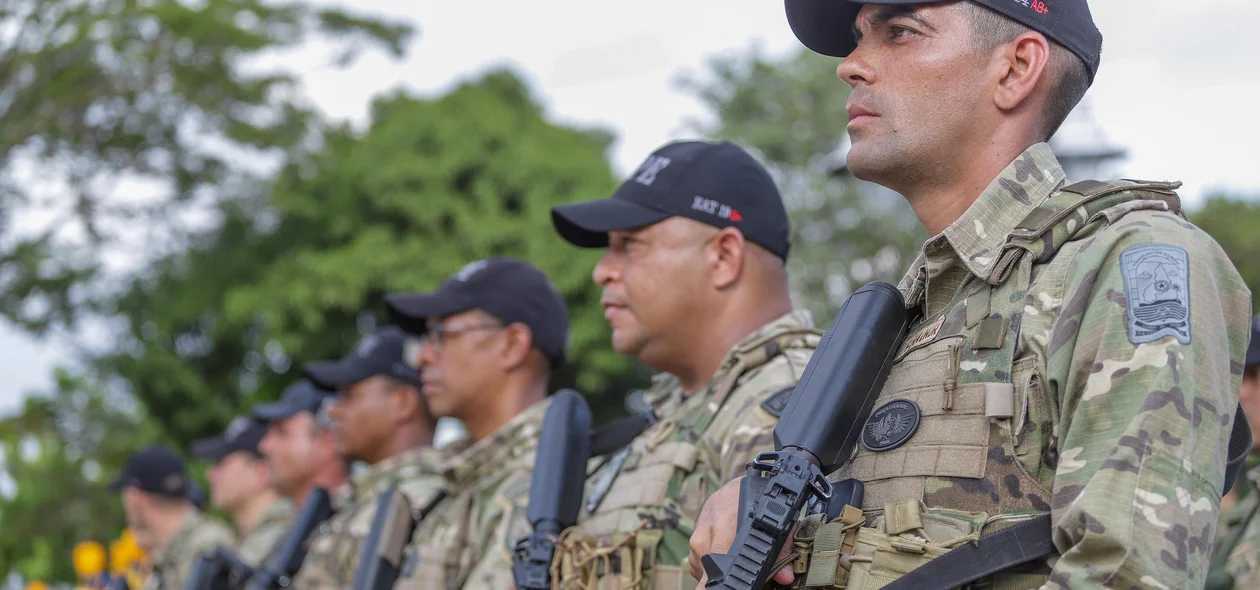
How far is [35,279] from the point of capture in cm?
1430

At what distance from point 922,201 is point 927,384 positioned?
489mm

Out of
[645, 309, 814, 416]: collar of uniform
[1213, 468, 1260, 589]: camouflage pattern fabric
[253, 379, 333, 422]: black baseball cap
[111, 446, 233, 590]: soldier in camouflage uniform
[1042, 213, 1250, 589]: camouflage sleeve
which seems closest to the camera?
[1042, 213, 1250, 589]: camouflage sleeve

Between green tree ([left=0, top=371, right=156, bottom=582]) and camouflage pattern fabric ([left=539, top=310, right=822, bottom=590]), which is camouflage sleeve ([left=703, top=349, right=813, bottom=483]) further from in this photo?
green tree ([left=0, top=371, right=156, bottom=582])

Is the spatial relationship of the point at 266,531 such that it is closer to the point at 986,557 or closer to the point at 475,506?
the point at 475,506

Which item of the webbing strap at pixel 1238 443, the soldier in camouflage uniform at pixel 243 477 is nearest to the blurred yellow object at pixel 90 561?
the soldier in camouflage uniform at pixel 243 477

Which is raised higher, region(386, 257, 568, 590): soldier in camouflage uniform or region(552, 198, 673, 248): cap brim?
region(552, 198, 673, 248): cap brim

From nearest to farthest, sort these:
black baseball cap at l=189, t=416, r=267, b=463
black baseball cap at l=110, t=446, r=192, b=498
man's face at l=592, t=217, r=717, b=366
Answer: man's face at l=592, t=217, r=717, b=366, black baseball cap at l=110, t=446, r=192, b=498, black baseball cap at l=189, t=416, r=267, b=463

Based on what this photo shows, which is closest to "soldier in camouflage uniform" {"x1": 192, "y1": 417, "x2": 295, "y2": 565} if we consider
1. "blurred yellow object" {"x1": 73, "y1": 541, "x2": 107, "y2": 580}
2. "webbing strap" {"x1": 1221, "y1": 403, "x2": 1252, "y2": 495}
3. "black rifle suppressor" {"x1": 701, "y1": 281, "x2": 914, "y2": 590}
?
"blurred yellow object" {"x1": 73, "y1": 541, "x2": 107, "y2": 580}

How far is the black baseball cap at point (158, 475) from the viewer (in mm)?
10016

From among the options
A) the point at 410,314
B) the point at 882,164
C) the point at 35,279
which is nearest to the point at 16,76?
the point at 35,279

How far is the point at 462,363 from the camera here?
5.45 m

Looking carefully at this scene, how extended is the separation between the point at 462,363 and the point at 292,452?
3965 millimetres

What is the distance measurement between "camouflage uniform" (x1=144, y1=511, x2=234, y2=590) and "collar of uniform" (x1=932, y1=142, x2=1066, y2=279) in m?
8.04

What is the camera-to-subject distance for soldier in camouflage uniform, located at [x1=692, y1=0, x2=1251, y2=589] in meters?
1.83
